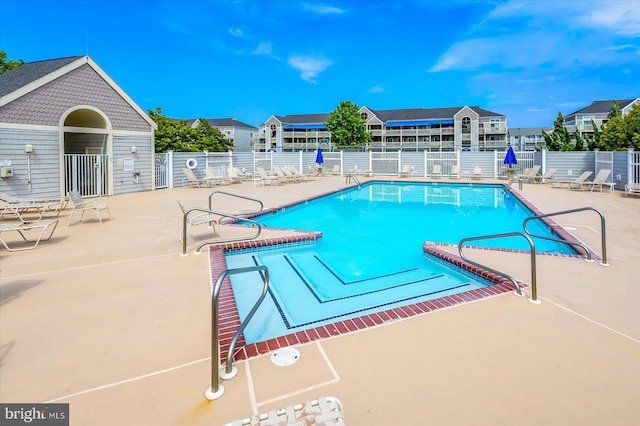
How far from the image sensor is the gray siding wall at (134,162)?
1420 cm

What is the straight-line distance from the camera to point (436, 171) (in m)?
21.9

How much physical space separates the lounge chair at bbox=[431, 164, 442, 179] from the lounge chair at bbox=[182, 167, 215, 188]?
1277 centimetres

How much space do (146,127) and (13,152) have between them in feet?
16.9

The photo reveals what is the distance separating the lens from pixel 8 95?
10789 millimetres

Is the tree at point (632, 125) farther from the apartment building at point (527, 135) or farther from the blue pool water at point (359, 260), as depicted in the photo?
the apartment building at point (527, 135)

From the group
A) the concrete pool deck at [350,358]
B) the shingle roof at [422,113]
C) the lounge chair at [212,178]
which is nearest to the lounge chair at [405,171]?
the lounge chair at [212,178]

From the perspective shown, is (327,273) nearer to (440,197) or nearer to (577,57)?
(440,197)

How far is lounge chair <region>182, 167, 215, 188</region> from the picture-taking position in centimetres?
1662

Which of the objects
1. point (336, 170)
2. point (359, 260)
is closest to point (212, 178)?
point (336, 170)

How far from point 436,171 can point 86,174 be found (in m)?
17.7

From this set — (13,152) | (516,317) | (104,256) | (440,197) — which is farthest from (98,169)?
(516,317)

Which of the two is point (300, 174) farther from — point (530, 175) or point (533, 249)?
point (533, 249)

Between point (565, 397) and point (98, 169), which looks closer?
point (565, 397)

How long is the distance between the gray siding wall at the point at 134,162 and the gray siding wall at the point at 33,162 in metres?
2.13
